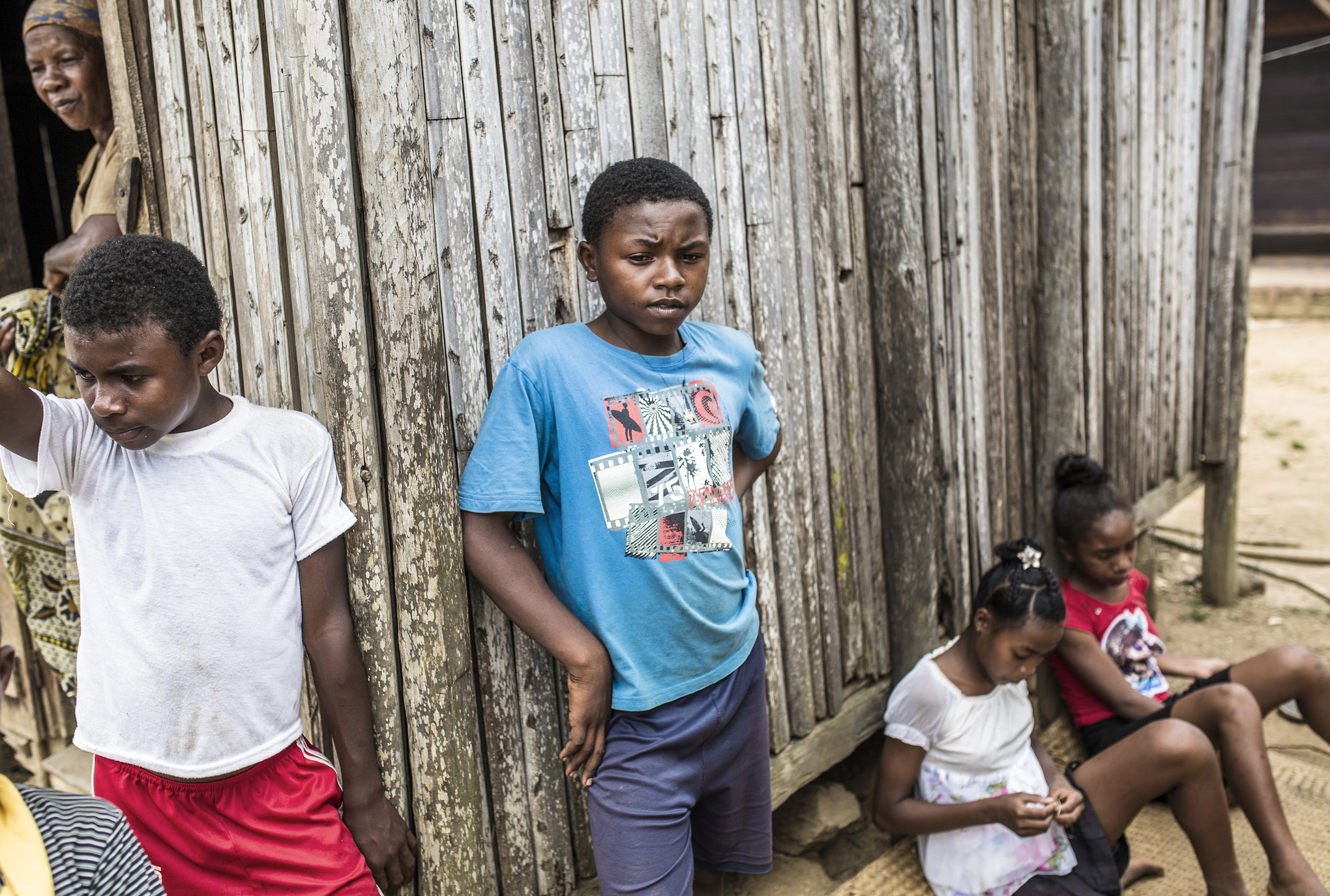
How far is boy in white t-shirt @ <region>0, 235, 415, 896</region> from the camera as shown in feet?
5.24

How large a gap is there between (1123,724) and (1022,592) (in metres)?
1.00

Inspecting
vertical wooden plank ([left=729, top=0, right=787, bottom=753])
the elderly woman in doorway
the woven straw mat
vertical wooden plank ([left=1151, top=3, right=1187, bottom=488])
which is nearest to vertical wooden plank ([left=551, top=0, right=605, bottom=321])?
vertical wooden plank ([left=729, top=0, right=787, bottom=753])

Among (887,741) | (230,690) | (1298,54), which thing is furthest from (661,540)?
(1298,54)

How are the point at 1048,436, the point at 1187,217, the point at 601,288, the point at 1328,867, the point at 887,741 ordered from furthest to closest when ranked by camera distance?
1. the point at 1187,217
2. the point at 1048,436
3. the point at 1328,867
4. the point at 887,741
5. the point at 601,288

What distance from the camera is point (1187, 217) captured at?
493 centimetres

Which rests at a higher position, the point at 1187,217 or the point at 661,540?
the point at 1187,217

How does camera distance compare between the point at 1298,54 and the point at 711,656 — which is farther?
the point at 1298,54

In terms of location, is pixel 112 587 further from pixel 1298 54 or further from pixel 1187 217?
pixel 1298 54

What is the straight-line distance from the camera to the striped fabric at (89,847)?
50.6 inches

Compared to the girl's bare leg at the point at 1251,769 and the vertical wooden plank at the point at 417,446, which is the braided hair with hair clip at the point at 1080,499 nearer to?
the girl's bare leg at the point at 1251,769

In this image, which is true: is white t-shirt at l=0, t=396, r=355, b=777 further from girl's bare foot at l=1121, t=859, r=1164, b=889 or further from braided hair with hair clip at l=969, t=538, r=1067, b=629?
girl's bare foot at l=1121, t=859, r=1164, b=889

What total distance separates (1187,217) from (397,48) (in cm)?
438

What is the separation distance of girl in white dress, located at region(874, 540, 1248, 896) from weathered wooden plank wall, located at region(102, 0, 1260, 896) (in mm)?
385

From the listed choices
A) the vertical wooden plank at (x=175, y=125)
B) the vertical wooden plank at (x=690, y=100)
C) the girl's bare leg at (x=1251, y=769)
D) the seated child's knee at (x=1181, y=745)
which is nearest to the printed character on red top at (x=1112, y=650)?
the girl's bare leg at (x=1251, y=769)
